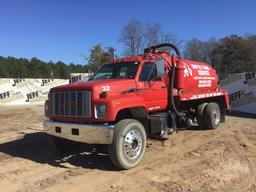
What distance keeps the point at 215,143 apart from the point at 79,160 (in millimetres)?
3994

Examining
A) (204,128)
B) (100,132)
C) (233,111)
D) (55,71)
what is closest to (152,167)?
(100,132)

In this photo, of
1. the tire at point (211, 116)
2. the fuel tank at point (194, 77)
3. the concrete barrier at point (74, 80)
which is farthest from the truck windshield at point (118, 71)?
the concrete barrier at point (74, 80)

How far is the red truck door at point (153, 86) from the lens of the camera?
30.2 ft

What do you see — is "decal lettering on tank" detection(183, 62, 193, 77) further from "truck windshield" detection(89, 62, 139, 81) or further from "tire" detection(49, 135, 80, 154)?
"tire" detection(49, 135, 80, 154)

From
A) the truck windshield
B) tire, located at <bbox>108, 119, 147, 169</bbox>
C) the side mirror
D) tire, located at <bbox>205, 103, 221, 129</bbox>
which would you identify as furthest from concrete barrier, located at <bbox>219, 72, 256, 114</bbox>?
tire, located at <bbox>108, 119, 147, 169</bbox>

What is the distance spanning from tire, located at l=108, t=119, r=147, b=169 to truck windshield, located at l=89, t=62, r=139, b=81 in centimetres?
152

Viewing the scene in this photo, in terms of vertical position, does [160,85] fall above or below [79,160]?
above

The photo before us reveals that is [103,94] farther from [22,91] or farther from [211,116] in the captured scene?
[22,91]

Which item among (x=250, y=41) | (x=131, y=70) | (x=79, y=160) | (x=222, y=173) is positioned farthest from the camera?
(x=250, y=41)

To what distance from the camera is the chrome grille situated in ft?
26.2

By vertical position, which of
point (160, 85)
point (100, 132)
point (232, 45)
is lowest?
point (100, 132)

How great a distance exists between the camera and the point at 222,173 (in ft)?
24.4

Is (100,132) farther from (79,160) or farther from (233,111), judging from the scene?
(233,111)

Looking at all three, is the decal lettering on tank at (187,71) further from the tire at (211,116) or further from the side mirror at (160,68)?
the tire at (211,116)
